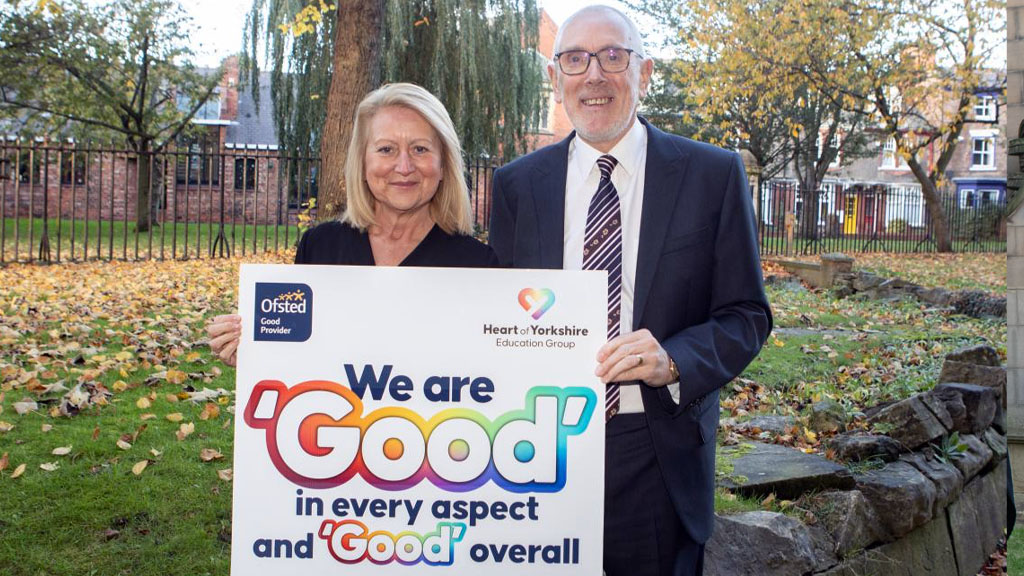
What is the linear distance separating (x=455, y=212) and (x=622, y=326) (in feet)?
1.99

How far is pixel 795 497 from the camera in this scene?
4.40m

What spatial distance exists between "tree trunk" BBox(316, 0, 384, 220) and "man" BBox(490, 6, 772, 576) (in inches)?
192

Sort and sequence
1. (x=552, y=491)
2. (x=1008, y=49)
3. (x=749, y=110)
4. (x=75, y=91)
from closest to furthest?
1. (x=552, y=491)
2. (x=1008, y=49)
3. (x=75, y=91)
4. (x=749, y=110)

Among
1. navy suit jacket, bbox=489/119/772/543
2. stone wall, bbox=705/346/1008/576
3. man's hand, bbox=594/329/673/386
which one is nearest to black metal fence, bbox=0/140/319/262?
stone wall, bbox=705/346/1008/576

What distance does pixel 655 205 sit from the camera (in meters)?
2.34

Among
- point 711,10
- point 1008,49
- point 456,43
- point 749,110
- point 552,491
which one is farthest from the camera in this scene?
point 749,110

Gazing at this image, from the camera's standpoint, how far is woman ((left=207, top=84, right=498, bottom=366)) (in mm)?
2445


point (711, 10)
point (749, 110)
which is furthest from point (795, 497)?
point (749, 110)

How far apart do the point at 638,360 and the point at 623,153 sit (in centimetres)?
63

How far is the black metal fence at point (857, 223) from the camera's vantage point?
23109 millimetres

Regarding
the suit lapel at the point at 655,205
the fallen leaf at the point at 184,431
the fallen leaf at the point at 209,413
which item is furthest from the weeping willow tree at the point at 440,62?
the suit lapel at the point at 655,205

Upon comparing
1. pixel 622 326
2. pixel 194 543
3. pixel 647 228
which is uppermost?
pixel 647 228

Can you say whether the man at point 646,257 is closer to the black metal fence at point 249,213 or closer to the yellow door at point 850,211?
the black metal fence at point 249,213

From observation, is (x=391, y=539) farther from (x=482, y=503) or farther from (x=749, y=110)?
(x=749, y=110)
